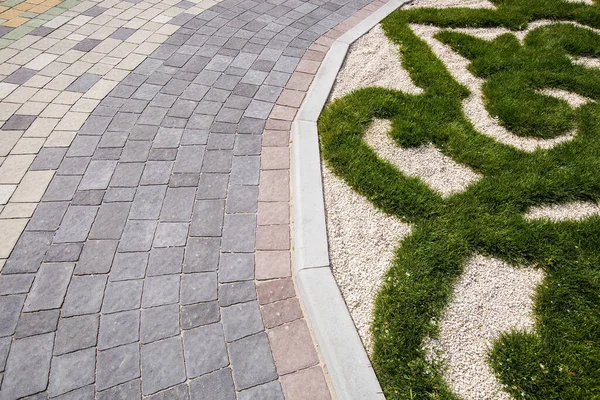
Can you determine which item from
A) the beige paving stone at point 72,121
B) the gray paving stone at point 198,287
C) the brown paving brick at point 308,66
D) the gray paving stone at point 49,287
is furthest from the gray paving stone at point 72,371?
the brown paving brick at point 308,66

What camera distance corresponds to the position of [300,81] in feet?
17.7

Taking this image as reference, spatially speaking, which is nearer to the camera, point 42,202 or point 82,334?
point 82,334

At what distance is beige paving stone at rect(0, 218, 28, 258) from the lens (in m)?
3.49

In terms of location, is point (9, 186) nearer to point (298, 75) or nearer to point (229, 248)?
point (229, 248)

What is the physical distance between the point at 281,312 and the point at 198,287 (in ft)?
2.28

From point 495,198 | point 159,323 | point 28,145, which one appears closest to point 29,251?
point 159,323

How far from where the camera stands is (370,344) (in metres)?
2.97

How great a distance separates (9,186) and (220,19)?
4.11 meters

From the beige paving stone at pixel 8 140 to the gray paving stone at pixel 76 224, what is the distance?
124cm

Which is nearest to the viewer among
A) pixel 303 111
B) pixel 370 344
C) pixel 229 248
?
pixel 370 344

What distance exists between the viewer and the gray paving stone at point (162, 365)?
2.75 m

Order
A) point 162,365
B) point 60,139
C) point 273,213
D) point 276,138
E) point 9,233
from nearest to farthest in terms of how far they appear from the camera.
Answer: point 162,365 → point 9,233 → point 273,213 → point 60,139 → point 276,138

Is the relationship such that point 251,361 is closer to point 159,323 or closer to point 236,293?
point 236,293

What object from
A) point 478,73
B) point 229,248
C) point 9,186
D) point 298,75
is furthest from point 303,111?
point 9,186
